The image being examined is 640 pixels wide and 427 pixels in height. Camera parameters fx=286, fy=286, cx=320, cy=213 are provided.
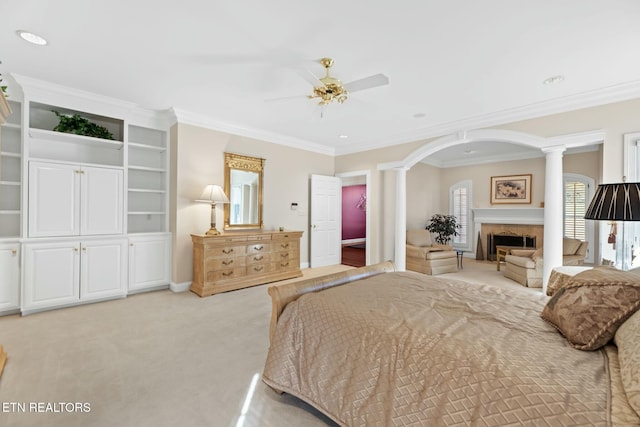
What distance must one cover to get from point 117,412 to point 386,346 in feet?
5.50

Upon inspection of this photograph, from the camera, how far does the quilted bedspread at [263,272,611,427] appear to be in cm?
100

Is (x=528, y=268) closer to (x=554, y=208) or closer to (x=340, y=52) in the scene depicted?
(x=554, y=208)

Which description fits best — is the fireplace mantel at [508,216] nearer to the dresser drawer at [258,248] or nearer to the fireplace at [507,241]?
the fireplace at [507,241]

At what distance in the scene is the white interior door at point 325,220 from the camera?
6082 millimetres

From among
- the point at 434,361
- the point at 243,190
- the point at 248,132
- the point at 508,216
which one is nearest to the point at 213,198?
the point at 243,190

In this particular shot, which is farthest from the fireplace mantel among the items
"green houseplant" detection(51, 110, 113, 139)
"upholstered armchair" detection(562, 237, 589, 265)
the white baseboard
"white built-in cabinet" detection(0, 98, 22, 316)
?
"white built-in cabinet" detection(0, 98, 22, 316)

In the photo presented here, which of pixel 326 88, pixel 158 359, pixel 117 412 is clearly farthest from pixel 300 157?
pixel 117 412

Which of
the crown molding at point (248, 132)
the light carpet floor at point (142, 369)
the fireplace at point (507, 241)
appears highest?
the crown molding at point (248, 132)

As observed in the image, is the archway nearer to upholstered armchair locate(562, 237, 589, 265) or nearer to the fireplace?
upholstered armchair locate(562, 237, 589, 265)

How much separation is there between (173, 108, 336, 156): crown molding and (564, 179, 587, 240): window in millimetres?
5297

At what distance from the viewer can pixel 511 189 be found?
7047mm

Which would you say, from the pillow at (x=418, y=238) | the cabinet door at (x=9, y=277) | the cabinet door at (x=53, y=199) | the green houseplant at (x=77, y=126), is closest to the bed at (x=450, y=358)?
the cabinet door at (x=53, y=199)

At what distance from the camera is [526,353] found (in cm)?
119

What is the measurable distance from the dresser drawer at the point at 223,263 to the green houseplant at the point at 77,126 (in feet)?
7.52
